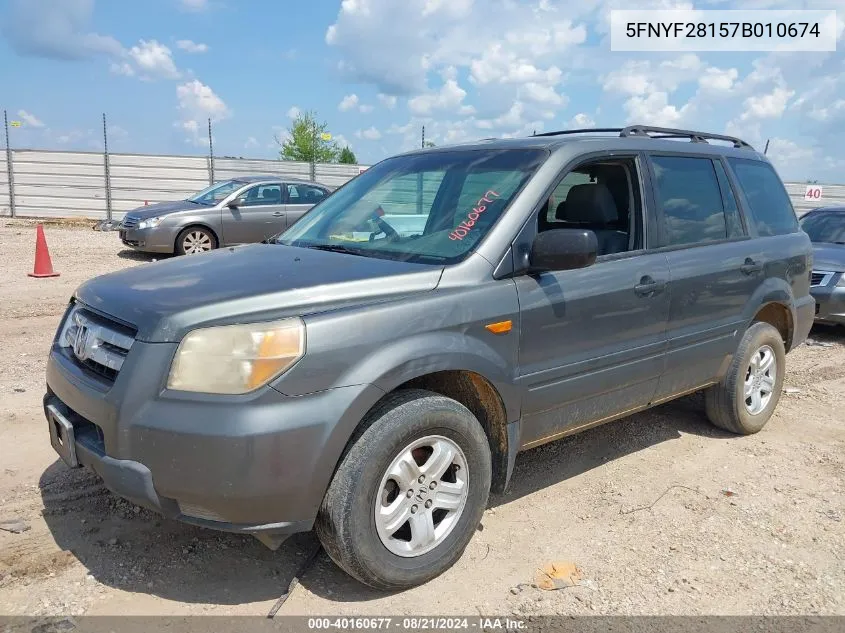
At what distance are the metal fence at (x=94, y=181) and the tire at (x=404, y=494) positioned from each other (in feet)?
61.8

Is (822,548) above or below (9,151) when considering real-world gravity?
below

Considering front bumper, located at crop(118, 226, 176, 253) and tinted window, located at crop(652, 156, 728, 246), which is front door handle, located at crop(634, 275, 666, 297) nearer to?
tinted window, located at crop(652, 156, 728, 246)

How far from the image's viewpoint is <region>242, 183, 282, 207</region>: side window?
1324cm

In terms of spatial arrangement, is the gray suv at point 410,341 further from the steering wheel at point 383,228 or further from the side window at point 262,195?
the side window at point 262,195

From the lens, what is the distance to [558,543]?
11.3 ft

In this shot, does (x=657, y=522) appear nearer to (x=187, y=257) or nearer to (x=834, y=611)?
(x=834, y=611)

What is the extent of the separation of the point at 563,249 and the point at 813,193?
22.2m

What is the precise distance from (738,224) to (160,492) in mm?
3918

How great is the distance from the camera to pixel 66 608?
2.78m

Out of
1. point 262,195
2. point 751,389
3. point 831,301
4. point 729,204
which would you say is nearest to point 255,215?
point 262,195

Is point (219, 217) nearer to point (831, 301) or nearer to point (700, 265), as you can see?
point (831, 301)

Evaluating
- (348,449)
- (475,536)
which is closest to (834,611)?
(475,536)

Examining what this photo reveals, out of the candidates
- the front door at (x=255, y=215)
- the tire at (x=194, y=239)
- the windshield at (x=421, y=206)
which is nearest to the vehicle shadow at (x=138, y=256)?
the tire at (x=194, y=239)

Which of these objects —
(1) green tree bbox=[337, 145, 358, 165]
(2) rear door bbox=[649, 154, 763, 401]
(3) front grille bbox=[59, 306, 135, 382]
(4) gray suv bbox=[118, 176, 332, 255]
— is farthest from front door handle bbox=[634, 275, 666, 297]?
(1) green tree bbox=[337, 145, 358, 165]
